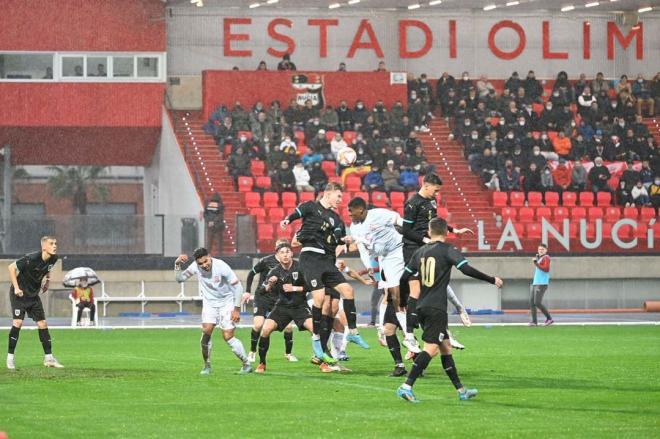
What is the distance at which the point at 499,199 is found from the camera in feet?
145

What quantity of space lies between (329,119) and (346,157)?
2.95 m

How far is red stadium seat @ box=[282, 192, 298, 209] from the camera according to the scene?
139ft

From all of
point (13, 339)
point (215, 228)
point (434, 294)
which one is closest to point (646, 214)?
point (215, 228)

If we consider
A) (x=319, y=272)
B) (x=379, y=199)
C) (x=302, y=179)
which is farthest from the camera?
(x=302, y=179)

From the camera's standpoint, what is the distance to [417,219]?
18.1m

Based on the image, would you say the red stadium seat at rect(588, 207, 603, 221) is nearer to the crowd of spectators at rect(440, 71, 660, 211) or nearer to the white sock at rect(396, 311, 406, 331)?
the crowd of spectators at rect(440, 71, 660, 211)

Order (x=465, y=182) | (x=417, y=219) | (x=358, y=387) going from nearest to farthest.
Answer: (x=358, y=387), (x=417, y=219), (x=465, y=182)

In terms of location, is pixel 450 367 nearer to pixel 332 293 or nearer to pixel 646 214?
pixel 332 293

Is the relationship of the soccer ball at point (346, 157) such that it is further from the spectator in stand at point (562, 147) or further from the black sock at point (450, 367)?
the black sock at point (450, 367)

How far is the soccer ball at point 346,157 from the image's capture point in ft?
145

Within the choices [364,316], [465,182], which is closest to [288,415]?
[364,316]

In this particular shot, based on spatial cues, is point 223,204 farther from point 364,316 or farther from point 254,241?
point 364,316

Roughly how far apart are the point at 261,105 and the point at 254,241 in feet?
27.2

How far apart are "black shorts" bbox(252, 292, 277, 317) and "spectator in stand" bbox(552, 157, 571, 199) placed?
82.7ft
